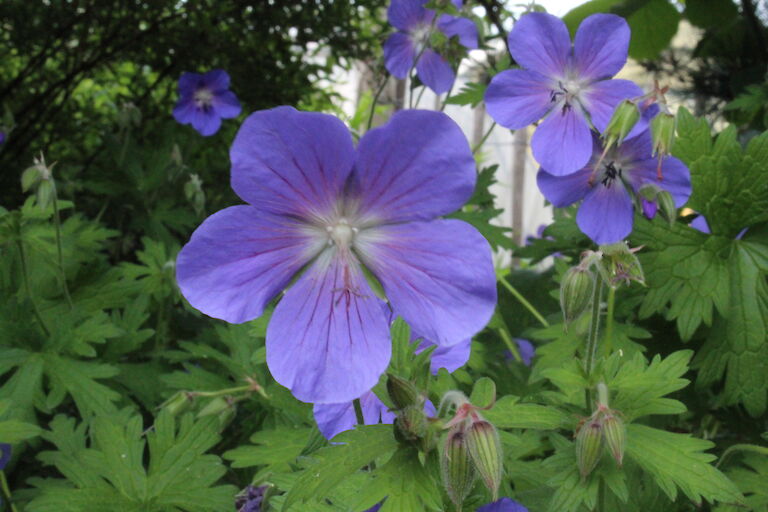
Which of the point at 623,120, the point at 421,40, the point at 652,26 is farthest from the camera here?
the point at 652,26

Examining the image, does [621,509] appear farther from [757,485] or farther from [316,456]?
[316,456]

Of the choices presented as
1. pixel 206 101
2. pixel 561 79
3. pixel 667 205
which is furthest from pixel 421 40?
pixel 667 205

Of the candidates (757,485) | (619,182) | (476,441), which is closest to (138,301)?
(619,182)

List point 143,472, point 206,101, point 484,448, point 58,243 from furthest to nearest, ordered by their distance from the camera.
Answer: point 206,101 < point 58,243 < point 143,472 < point 484,448

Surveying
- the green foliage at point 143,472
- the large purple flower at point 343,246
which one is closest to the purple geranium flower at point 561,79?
the large purple flower at point 343,246

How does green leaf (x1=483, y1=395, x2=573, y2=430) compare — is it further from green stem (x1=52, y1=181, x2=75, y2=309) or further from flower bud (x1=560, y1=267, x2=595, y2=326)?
green stem (x1=52, y1=181, x2=75, y2=309)

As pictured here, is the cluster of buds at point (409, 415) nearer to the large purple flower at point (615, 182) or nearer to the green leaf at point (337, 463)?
the green leaf at point (337, 463)

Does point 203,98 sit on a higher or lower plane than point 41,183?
higher

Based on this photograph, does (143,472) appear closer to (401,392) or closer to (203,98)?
(401,392)
